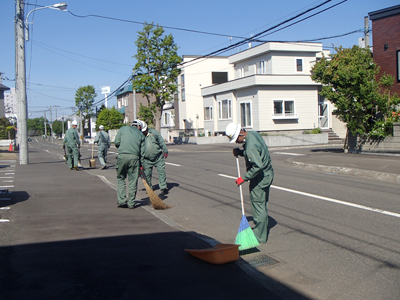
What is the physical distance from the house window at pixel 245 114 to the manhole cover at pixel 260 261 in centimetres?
2875

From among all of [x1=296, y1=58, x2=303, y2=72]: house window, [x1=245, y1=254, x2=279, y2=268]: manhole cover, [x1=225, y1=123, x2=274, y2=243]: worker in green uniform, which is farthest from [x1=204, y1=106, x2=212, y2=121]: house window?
[x1=245, y1=254, x2=279, y2=268]: manhole cover

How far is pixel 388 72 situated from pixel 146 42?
2067 cm

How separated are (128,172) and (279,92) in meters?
26.6

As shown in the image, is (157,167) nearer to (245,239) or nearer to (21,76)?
(245,239)

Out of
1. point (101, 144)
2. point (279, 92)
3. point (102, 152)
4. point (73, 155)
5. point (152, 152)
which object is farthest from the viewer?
point (279, 92)

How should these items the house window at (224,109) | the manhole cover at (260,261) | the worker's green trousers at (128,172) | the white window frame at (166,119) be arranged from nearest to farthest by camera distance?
the manhole cover at (260,261)
the worker's green trousers at (128,172)
the house window at (224,109)
the white window frame at (166,119)

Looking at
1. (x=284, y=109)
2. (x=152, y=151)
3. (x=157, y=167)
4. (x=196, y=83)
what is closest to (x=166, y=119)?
(x=196, y=83)

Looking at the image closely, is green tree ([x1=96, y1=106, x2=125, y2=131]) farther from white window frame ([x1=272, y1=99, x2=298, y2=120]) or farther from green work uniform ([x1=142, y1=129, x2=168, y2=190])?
green work uniform ([x1=142, y1=129, x2=168, y2=190])

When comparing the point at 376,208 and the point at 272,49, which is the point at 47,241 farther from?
the point at 272,49

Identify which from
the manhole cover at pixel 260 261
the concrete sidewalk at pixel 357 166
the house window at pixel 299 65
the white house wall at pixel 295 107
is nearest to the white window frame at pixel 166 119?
the white house wall at pixel 295 107

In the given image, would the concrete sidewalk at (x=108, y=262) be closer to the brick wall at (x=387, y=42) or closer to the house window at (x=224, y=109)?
the brick wall at (x=387, y=42)

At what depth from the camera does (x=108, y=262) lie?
15.2 ft

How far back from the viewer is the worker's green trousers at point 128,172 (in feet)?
25.4

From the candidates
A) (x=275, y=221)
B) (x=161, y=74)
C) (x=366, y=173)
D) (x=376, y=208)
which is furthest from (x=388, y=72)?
(x=161, y=74)
